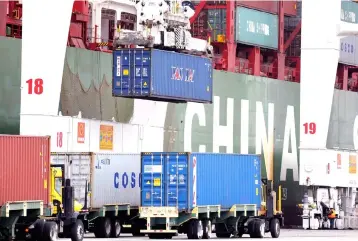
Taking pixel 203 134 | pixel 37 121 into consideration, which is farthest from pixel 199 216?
pixel 203 134

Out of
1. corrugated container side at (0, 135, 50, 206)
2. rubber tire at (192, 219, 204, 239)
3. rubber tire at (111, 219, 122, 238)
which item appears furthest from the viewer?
rubber tire at (111, 219, 122, 238)

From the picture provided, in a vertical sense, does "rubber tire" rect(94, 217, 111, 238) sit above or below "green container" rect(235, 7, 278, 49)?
below

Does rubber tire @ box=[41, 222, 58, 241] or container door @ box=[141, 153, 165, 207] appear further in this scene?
container door @ box=[141, 153, 165, 207]

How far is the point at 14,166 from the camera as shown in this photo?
3422 centimetres

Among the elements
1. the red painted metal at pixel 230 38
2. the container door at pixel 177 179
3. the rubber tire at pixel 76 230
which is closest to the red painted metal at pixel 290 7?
the red painted metal at pixel 230 38

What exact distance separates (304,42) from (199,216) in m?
20.4

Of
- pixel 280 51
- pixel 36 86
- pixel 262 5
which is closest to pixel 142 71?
pixel 36 86

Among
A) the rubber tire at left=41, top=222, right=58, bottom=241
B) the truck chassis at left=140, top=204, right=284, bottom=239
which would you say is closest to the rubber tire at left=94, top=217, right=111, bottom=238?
the truck chassis at left=140, top=204, right=284, bottom=239

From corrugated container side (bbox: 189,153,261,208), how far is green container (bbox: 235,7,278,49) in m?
20.8

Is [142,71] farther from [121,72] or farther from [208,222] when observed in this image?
[208,222]

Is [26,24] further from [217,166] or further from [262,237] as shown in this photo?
[262,237]

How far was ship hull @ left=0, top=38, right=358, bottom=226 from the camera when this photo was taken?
4916 cm

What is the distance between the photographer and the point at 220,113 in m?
63.0

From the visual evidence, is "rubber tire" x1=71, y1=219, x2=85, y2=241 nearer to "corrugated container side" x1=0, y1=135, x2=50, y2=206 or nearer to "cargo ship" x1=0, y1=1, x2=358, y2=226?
"corrugated container side" x1=0, y1=135, x2=50, y2=206
